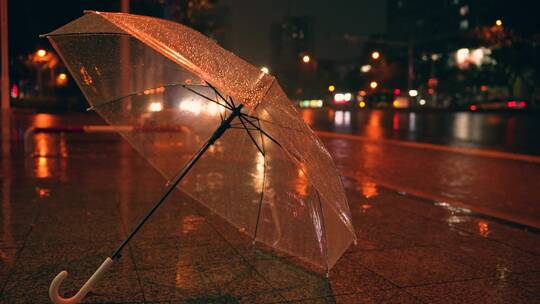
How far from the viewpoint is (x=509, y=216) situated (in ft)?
22.5

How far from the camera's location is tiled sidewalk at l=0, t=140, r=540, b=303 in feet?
13.5

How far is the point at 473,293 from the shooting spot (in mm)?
4191

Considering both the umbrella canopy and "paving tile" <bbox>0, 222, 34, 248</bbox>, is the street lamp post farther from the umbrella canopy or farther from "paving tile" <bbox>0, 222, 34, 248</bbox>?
the umbrella canopy

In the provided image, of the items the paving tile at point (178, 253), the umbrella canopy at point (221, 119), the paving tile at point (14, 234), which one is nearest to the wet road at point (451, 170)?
the umbrella canopy at point (221, 119)

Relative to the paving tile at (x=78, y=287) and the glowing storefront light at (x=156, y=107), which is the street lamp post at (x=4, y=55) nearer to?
the glowing storefront light at (x=156, y=107)

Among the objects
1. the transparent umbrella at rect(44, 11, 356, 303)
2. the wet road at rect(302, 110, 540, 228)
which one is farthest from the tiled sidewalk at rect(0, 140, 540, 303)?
the wet road at rect(302, 110, 540, 228)

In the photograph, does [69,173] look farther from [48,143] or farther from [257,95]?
[257,95]

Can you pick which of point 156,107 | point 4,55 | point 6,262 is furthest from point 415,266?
point 4,55

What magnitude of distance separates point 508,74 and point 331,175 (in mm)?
64108

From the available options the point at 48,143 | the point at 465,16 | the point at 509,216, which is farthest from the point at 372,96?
the point at 509,216

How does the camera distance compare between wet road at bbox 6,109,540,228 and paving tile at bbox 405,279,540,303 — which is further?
wet road at bbox 6,109,540,228

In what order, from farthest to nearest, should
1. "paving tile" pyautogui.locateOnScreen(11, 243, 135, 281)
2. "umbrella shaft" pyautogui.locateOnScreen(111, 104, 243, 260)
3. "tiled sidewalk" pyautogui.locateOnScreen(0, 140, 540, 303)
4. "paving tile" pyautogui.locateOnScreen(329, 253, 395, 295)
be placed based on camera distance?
"paving tile" pyautogui.locateOnScreen(11, 243, 135, 281), "paving tile" pyautogui.locateOnScreen(329, 253, 395, 295), "tiled sidewalk" pyautogui.locateOnScreen(0, 140, 540, 303), "umbrella shaft" pyautogui.locateOnScreen(111, 104, 243, 260)

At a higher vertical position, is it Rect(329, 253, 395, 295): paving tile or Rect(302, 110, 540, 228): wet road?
Rect(302, 110, 540, 228): wet road

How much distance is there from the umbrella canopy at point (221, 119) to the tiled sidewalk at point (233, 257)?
0.40 metres
